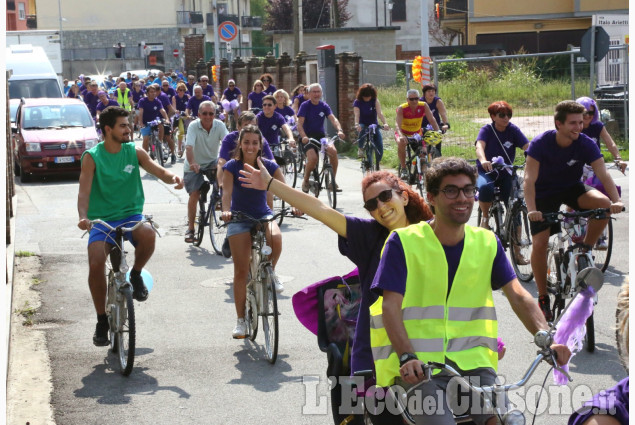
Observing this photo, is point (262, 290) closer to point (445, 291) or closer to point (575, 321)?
point (445, 291)

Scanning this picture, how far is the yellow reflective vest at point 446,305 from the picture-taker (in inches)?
163

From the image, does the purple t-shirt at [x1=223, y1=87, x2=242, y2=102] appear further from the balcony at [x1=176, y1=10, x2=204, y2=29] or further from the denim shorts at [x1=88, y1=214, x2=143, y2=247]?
the balcony at [x1=176, y1=10, x2=204, y2=29]

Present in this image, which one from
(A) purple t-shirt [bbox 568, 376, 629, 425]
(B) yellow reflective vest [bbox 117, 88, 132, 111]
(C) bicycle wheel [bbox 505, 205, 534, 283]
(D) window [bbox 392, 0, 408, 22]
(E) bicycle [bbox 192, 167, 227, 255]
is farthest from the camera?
(D) window [bbox 392, 0, 408, 22]

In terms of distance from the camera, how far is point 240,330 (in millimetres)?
8492

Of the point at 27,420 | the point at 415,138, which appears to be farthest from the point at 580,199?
the point at 415,138

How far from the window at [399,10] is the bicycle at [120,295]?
2639 inches

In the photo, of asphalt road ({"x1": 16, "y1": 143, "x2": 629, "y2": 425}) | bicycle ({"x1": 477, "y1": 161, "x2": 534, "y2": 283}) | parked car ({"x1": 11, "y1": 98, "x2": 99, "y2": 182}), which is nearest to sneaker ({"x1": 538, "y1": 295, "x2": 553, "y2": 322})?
asphalt road ({"x1": 16, "y1": 143, "x2": 629, "y2": 425})

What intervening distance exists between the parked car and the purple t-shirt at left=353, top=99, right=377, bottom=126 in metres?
6.77

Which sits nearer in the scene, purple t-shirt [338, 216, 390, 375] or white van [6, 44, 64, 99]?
purple t-shirt [338, 216, 390, 375]

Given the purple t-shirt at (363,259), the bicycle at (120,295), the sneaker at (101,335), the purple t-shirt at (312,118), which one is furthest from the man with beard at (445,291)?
the purple t-shirt at (312,118)

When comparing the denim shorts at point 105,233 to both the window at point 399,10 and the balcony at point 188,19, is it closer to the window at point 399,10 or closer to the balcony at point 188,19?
the window at point 399,10

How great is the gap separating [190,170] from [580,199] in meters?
5.99

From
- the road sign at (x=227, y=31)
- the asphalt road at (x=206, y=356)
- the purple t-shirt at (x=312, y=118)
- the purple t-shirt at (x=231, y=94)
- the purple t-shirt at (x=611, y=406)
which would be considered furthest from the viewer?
the road sign at (x=227, y=31)

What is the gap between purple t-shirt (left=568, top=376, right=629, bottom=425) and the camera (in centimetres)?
299
